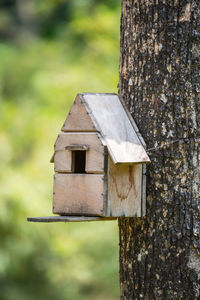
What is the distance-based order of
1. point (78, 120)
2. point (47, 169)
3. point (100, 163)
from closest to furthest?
point (100, 163) → point (78, 120) → point (47, 169)

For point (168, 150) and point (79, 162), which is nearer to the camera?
point (168, 150)

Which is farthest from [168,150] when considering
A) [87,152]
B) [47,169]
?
[47,169]

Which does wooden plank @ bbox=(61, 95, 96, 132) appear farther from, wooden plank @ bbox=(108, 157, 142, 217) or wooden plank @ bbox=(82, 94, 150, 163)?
wooden plank @ bbox=(108, 157, 142, 217)

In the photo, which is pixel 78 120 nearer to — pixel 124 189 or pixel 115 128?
pixel 115 128

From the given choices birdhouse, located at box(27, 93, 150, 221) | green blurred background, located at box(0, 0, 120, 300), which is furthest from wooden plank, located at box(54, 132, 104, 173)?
green blurred background, located at box(0, 0, 120, 300)

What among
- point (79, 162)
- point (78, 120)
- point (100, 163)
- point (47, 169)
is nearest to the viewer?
point (100, 163)

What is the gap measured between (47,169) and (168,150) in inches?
172

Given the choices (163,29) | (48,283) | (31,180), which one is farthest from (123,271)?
(48,283)

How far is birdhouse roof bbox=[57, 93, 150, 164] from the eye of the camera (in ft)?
8.46

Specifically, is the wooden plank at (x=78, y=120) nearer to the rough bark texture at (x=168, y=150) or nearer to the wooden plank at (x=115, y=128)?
the wooden plank at (x=115, y=128)

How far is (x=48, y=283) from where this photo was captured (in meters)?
8.05

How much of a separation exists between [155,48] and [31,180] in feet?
14.2

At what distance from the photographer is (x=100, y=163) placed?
259 cm

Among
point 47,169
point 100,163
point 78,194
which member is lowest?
point 78,194
